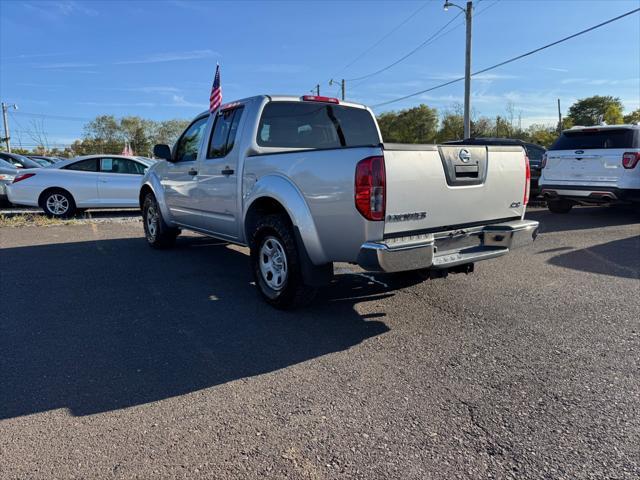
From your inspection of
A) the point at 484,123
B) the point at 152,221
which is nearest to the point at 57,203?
the point at 152,221

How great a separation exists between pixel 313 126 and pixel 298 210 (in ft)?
5.56

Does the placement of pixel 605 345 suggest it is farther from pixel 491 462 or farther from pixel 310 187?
pixel 310 187

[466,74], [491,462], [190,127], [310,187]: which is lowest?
[491,462]

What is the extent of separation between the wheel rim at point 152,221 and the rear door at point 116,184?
4.01 m

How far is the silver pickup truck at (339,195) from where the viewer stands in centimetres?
343

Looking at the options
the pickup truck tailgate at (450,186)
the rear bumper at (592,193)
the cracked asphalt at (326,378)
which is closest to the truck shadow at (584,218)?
the rear bumper at (592,193)

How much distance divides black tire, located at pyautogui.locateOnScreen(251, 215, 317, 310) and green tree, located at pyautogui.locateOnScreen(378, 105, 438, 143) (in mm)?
53759

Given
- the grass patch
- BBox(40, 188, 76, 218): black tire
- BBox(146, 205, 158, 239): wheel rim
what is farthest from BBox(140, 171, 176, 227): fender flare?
BBox(40, 188, 76, 218): black tire

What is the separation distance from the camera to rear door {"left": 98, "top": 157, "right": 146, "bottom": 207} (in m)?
11.2

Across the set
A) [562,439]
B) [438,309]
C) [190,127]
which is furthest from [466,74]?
[562,439]

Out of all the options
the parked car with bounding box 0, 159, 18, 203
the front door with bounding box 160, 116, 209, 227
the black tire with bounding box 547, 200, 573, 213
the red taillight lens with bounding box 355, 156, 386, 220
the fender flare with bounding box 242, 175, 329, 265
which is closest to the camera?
the red taillight lens with bounding box 355, 156, 386, 220

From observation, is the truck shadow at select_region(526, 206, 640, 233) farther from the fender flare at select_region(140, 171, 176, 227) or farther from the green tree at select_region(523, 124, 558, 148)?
the green tree at select_region(523, 124, 558, 148)

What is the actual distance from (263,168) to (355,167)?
135cm

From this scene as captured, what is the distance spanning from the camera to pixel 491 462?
7.46ft
